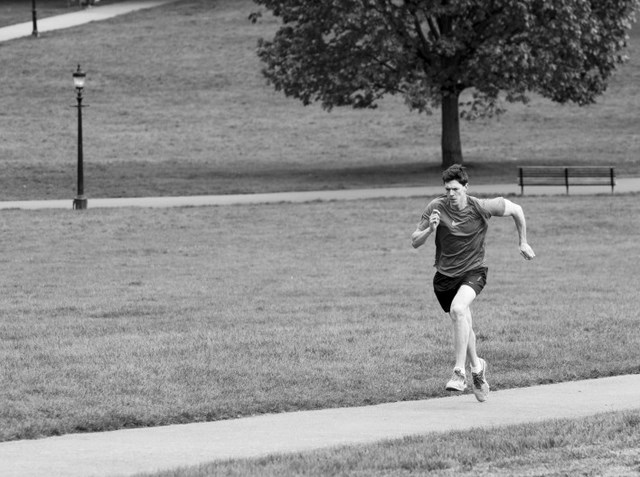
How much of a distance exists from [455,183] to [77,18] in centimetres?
7121

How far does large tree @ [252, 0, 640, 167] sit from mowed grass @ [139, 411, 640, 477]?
31.2 meters

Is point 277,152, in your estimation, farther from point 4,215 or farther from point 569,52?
point 4,215

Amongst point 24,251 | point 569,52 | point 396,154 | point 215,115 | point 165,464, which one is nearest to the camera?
point 165,464

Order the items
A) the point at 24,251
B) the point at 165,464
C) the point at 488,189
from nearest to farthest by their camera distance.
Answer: the point at 165,464 < the point at 24,251 < the point at 488,189

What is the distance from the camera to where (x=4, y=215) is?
95.0 feet

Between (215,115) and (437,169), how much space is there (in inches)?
773

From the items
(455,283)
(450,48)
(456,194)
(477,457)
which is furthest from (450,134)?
(477,457)

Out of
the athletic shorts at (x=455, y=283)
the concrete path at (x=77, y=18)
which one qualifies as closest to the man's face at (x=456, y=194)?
the athletic shorts at (x=455, y=283)

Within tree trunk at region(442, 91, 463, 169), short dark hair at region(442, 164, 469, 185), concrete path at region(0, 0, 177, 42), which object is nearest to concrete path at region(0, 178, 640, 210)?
tree trunk at region(442, 91, 463, 169)

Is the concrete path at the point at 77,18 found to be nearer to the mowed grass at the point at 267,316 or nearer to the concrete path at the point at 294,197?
the concrete path at the point at 294,197

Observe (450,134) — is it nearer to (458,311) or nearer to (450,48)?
(450,48)

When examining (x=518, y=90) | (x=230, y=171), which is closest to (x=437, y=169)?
(x=518, y=90)

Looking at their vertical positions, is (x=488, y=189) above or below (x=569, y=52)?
below

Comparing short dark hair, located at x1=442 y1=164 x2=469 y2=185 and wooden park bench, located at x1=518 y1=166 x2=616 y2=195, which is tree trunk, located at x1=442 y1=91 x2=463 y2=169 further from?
short dark hair, located at x1=442 y1=164 x2=469 y2=185
